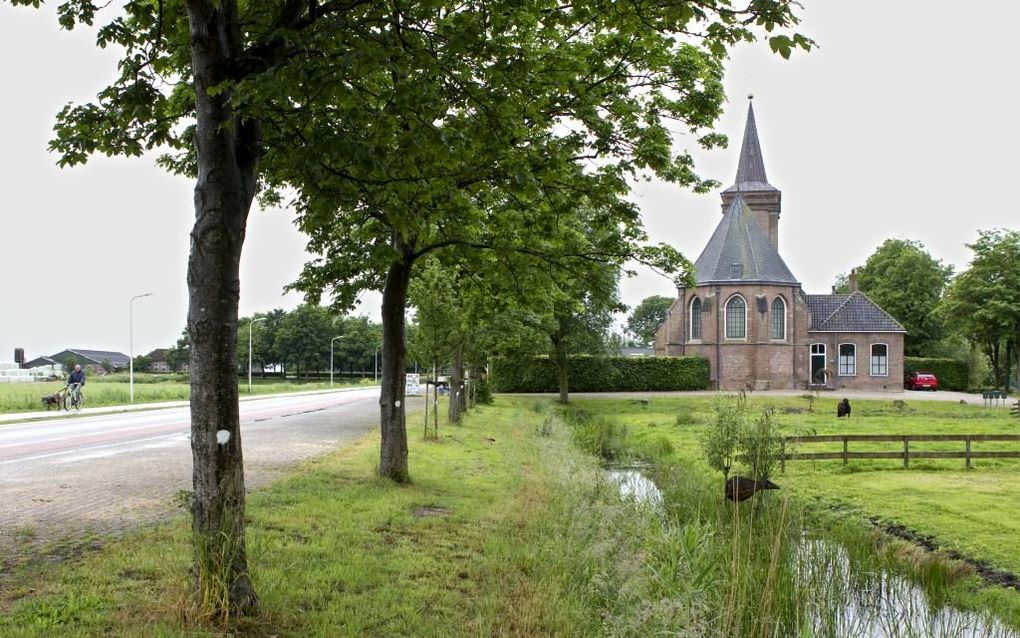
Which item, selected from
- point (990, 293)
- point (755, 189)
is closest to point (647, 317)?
point (755, 189)

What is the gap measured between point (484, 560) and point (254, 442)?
39.0 ft

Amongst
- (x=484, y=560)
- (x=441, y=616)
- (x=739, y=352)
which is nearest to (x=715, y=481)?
(x=484, y=560)

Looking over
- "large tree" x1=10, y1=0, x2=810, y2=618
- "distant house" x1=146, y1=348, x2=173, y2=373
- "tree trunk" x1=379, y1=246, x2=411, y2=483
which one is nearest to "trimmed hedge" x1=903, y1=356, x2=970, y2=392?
"tree trunk" x1=379, y1=246, x2=411, y2=483

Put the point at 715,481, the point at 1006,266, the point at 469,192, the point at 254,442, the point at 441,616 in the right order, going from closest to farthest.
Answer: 1. the point at 441,616
2. the point at 469,192
3. the point at 715,481
4. the point at 254,442
5. the point at 1006,266

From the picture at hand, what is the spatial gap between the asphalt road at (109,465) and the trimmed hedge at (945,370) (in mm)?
48858

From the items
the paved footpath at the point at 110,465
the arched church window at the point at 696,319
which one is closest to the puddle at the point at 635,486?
the paved footpath at the point at 110,465

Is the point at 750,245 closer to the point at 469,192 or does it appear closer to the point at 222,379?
the point at 469,192

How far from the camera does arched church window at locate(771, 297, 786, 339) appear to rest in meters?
53.0

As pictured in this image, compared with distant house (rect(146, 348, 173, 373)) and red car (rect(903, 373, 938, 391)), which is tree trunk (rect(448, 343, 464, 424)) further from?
distant house (rect(146, 348, 173, 373))

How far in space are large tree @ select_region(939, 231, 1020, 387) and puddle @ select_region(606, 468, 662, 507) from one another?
1491 inches

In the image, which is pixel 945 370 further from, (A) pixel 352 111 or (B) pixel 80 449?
(A) pixel 352 111

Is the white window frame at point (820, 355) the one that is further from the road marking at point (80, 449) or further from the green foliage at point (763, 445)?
the road marking at point (80, 449)

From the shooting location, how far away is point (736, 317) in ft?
174

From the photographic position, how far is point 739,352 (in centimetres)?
5244
